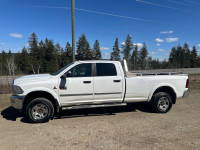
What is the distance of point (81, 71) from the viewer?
454 cm

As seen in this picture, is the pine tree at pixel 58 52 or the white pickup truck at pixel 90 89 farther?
the pine tree at pixel 58 52

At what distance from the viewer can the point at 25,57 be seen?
3947 cm

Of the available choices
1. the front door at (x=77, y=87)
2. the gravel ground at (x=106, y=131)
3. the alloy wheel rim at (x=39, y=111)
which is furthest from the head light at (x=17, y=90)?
the front door at (x=77, y=87)

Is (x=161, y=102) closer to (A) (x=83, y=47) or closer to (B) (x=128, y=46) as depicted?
(A) (x=83, y=47)

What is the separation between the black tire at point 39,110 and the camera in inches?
162

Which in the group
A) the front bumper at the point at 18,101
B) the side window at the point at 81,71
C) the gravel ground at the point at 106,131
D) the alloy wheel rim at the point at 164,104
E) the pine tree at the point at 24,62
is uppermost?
the pine tree at the point at 24,62

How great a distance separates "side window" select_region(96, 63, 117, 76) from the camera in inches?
183

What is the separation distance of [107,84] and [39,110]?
231 cm

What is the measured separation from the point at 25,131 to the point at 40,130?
392mm

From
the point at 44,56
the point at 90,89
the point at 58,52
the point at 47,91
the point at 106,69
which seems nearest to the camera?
the point at 47,91

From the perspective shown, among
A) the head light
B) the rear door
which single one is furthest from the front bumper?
the rear door

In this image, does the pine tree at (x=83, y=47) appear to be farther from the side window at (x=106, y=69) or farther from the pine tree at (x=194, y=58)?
the side window at (x=106, y=69)

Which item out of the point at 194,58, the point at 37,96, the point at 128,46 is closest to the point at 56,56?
the point at 128,46

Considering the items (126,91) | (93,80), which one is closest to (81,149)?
(93,80)
